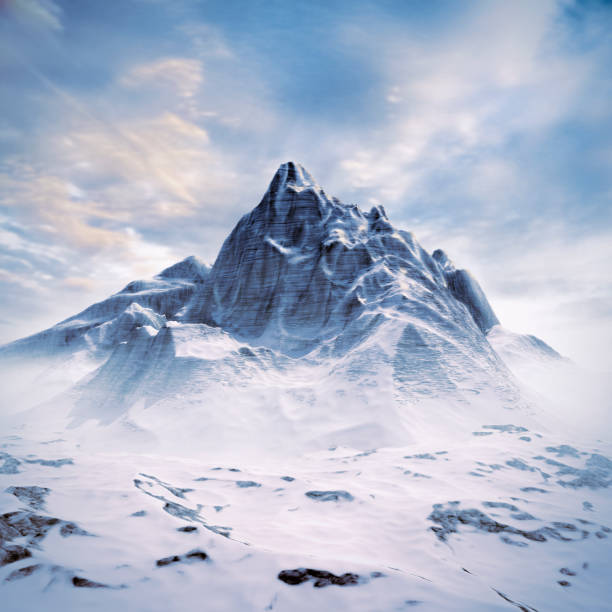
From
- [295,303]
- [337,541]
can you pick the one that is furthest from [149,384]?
[337,541]

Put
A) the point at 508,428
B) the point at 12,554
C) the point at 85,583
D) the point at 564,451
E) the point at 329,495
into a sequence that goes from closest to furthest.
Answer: the point at 85,583 → the point at 12,554 → the point at 329,495 → the point at 564,451 → the point at 508,428

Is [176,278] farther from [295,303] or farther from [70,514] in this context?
[70,514]

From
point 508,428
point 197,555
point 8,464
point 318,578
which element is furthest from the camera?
point 508,428

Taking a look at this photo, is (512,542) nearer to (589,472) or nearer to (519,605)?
(519,605)

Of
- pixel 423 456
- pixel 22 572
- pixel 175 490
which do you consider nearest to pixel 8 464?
pixel 175 490

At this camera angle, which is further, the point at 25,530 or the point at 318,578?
the point at 25,530

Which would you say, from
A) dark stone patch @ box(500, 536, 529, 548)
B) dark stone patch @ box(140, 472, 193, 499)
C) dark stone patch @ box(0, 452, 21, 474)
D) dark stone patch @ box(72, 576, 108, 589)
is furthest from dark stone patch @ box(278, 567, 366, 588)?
dark stone patch @ box(0, 452, 21, 474)
